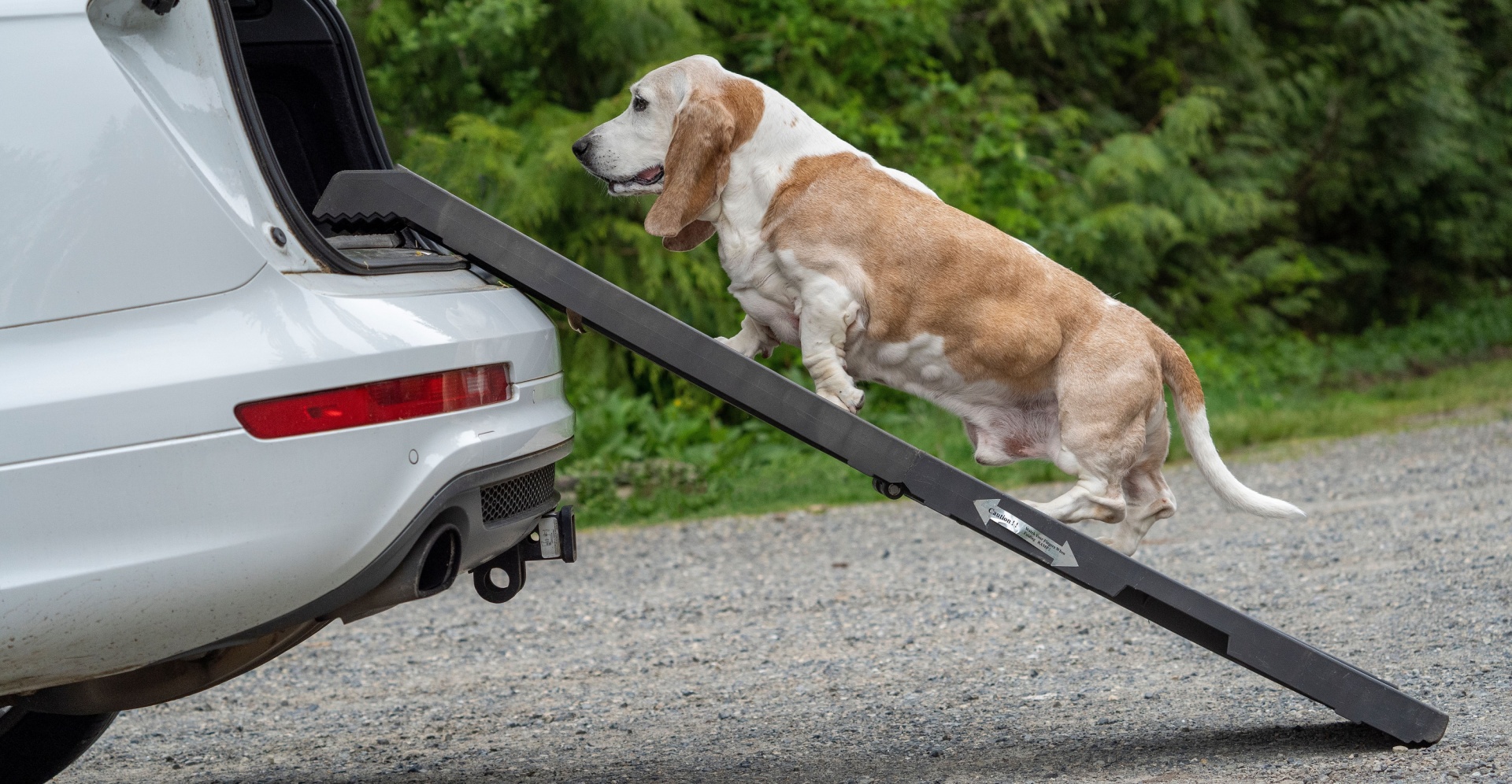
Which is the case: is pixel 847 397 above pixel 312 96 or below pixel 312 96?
below

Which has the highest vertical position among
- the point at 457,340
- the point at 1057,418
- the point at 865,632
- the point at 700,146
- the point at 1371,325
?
the point at 700,146

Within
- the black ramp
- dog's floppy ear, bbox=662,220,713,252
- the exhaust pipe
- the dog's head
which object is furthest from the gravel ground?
the dog's head

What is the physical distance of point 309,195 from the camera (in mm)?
3664

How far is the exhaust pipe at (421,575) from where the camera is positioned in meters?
2.68

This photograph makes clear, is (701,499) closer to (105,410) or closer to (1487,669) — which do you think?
(1487,669)

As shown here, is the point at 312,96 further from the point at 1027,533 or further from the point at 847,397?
the point at 1027,533

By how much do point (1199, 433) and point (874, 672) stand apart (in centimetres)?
172

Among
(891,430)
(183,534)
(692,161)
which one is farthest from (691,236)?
(891,430)

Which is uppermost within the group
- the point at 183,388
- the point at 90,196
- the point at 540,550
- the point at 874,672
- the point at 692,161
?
the point at 90,196

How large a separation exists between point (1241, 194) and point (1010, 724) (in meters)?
11.2

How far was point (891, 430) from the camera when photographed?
31.8 ft

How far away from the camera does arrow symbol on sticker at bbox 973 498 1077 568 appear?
316 centimetres

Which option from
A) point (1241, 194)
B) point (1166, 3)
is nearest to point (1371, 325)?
point (1241, 194)

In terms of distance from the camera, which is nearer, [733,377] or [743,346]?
[733,377]
